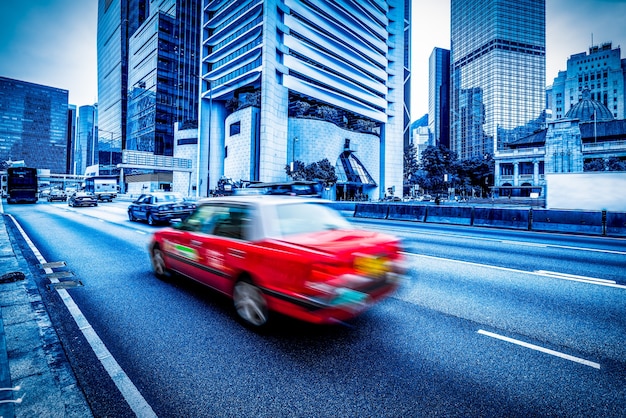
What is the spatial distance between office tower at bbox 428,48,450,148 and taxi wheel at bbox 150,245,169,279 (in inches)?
7126

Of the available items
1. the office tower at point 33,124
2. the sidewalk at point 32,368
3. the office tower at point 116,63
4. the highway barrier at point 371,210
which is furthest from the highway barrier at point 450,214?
the office tower at point 33,124

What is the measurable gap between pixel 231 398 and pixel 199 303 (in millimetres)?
2391

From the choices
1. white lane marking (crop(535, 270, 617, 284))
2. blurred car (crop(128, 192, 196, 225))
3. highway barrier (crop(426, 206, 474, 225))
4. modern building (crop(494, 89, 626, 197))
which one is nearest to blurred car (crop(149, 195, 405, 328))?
white lane marking (crop(535, 270, 617, 284))

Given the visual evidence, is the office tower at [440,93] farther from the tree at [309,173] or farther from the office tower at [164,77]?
the tree at [309,173]

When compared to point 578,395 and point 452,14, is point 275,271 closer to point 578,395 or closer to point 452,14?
point 578,395

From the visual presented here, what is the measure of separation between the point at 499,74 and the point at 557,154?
76040 millimetres

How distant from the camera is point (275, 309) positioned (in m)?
3.37

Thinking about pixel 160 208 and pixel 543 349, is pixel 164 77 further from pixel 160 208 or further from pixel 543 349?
pixel 543 349

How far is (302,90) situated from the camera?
5362 cm

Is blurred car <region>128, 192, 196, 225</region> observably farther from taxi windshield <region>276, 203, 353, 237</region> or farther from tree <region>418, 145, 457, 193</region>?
tree <region>418, 145, 457, 193</region>

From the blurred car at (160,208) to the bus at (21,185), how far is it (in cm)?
3012

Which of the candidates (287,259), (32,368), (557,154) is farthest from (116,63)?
(557,154)

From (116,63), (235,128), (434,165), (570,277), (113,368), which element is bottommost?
(113,368)

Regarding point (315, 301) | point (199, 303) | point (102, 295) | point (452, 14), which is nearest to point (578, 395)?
point (315, 301)
